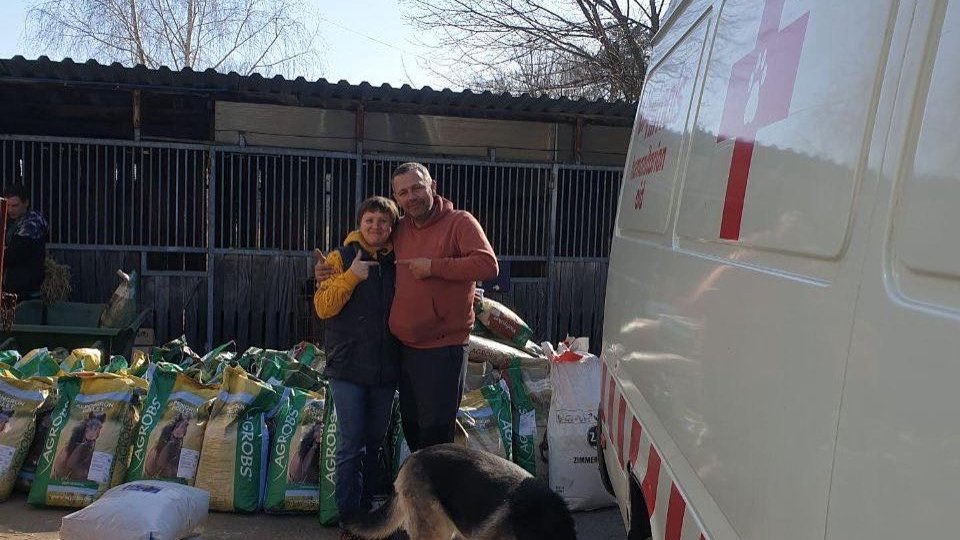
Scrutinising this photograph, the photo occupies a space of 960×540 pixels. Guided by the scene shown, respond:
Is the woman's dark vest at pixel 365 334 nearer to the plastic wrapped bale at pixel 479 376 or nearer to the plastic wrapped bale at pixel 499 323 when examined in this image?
the plastic wrapped bale at pixel 479 376

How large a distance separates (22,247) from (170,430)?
315cm

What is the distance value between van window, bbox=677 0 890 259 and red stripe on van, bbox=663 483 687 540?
571mm

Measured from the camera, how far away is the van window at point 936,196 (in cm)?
95

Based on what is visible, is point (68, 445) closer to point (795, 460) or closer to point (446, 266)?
point (446, 266)

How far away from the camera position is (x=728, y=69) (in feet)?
6.63

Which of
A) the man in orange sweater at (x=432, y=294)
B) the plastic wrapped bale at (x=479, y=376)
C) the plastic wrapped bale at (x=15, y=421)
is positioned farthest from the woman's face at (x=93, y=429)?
the plastic wrapped bale at (x=479, y=376)

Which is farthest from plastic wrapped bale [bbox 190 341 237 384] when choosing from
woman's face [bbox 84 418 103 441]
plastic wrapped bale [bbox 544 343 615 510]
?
plastic wrapped bale [bbox 544 343 615 510]

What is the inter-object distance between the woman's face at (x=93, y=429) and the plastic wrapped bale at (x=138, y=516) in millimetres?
711

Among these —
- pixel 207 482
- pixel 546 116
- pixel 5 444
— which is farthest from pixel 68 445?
pixel 546 116

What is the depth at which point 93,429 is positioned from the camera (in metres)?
4.32

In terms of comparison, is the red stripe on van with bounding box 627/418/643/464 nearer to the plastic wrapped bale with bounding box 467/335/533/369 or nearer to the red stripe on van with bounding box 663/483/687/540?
the red stripe on van with bounding box 663/483/687/540

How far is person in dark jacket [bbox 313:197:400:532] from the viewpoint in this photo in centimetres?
381

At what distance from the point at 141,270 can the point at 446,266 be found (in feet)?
16.0

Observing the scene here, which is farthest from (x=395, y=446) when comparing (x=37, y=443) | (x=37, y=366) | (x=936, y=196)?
(x=936, y=196)
